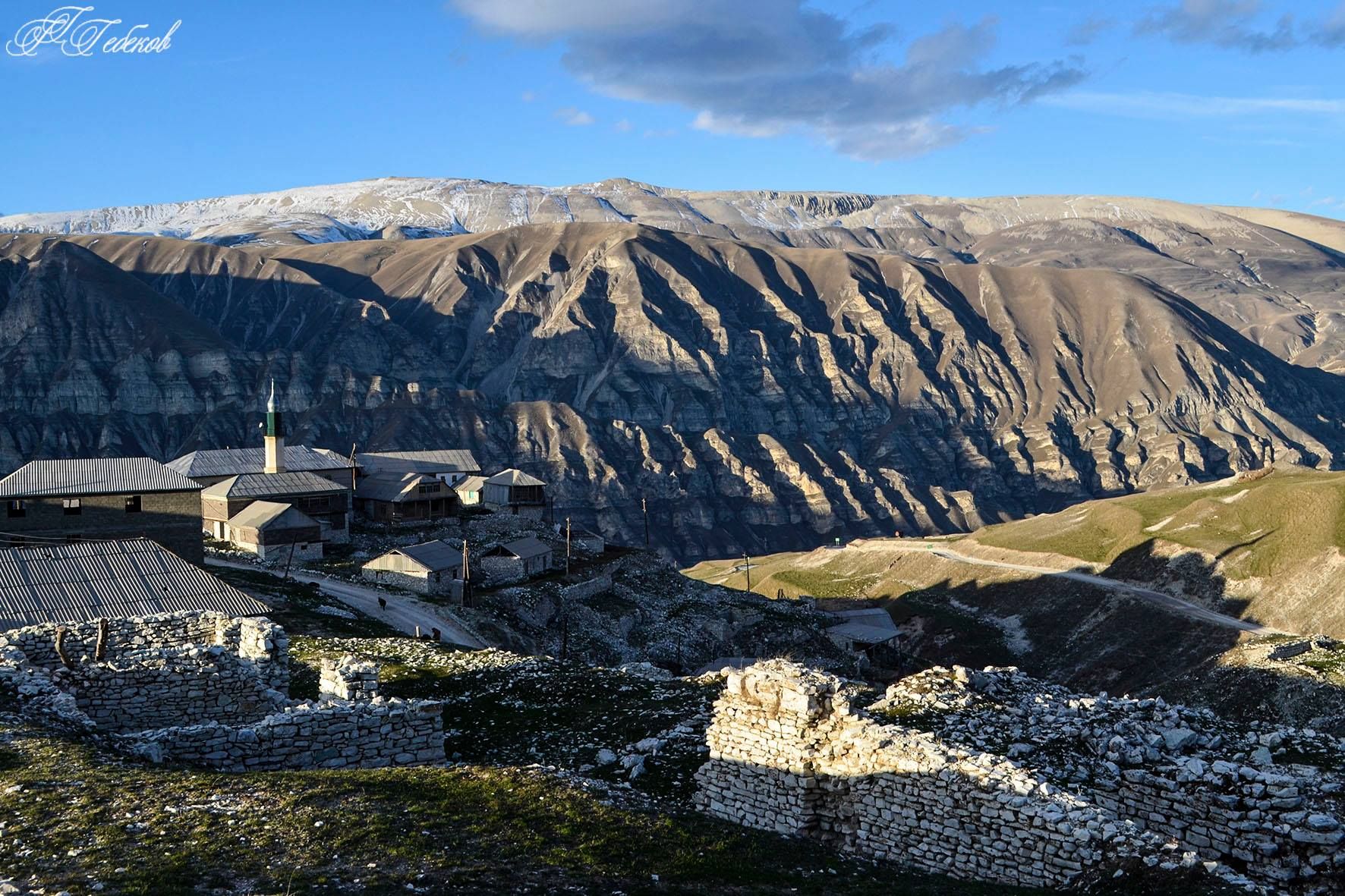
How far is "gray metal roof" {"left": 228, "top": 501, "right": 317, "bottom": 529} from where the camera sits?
74250mm

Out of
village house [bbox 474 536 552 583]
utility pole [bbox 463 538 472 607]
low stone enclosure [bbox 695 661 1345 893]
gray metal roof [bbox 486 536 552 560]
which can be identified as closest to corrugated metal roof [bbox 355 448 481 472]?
gray metal roof [bbox 486 536 552 560]

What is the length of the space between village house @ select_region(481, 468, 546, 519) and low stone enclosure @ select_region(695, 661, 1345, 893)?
84417 millimetres

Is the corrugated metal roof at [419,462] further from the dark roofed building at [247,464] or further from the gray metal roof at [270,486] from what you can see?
the gray metal roof at [270,486]

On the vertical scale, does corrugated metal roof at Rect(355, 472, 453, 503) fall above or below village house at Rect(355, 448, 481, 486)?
below

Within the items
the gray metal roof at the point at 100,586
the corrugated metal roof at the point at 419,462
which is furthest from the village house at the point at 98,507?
the corrugated metal roof at the point at 419,462

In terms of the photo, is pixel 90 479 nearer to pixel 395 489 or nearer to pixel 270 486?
pixel 270 486

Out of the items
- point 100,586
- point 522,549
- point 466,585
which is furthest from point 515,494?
point 100,586

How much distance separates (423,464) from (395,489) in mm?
14649

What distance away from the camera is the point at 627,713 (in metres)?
22.8

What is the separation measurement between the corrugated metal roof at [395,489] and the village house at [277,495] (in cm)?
535

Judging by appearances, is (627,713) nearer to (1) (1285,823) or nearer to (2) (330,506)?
(1) (1285,823)

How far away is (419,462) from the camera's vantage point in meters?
108

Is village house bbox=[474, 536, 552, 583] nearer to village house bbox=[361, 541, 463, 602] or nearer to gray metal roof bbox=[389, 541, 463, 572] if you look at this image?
gray metal roof bbox=[389, 541, 463, 572]

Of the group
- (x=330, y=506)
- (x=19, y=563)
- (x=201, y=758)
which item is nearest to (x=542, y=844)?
(x=201, y=758)
